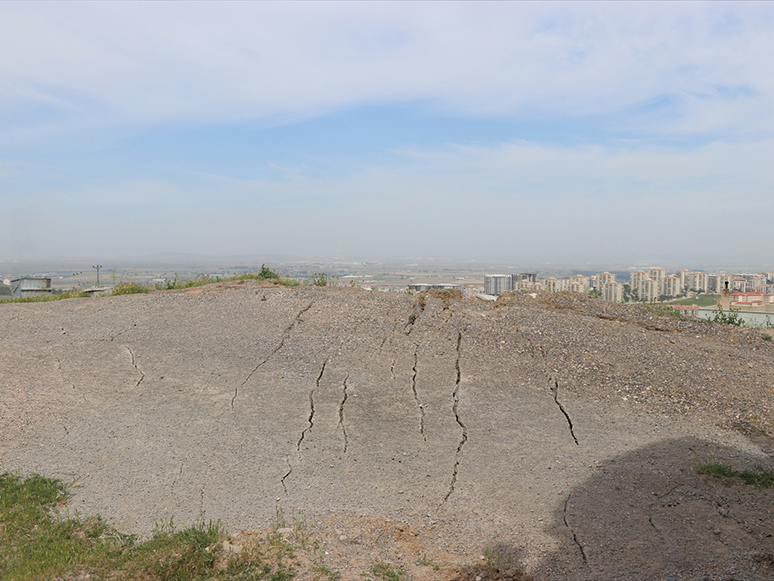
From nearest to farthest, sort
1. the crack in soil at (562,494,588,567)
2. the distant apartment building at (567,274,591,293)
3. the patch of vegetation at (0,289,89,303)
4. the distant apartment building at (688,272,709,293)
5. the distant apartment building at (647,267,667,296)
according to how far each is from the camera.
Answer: the crack in soil at (562,494,588,567) < the patch of vegetation at (0,289,89,303) < the distant apartment building at (567,274,591,293) < the distant apartment building at (647,267,667,296) < the distant apartment building at (688,272,709,293)

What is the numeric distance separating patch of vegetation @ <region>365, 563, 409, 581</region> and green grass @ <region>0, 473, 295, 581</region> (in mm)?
655

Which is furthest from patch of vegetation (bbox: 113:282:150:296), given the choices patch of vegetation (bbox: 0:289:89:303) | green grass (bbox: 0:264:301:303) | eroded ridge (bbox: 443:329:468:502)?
eroded ridge (bbox: 443:329:468:502)

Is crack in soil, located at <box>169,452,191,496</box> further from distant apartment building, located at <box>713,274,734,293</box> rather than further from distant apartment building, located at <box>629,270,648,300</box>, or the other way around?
distant apartment building, located at <box>629,270,648,300</box>

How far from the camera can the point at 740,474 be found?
556 centimetres

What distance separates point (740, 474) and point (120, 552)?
643 centimetres

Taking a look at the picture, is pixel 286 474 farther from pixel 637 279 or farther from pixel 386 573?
pixel 637 279

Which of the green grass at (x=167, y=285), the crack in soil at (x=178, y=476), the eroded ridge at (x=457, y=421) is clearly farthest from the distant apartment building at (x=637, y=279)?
the crack in soil at (x=178, y=476)

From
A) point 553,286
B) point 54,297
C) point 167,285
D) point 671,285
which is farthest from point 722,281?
point 54,297

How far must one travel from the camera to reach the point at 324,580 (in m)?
3.92

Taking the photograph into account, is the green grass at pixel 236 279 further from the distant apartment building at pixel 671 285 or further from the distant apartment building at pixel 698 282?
the distant apartment building at pixel 698 282

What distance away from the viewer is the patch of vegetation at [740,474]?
17.8ft

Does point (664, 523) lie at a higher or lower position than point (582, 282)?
lower

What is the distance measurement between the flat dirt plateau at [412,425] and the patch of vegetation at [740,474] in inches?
6.5

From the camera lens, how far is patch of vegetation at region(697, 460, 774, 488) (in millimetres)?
5418
